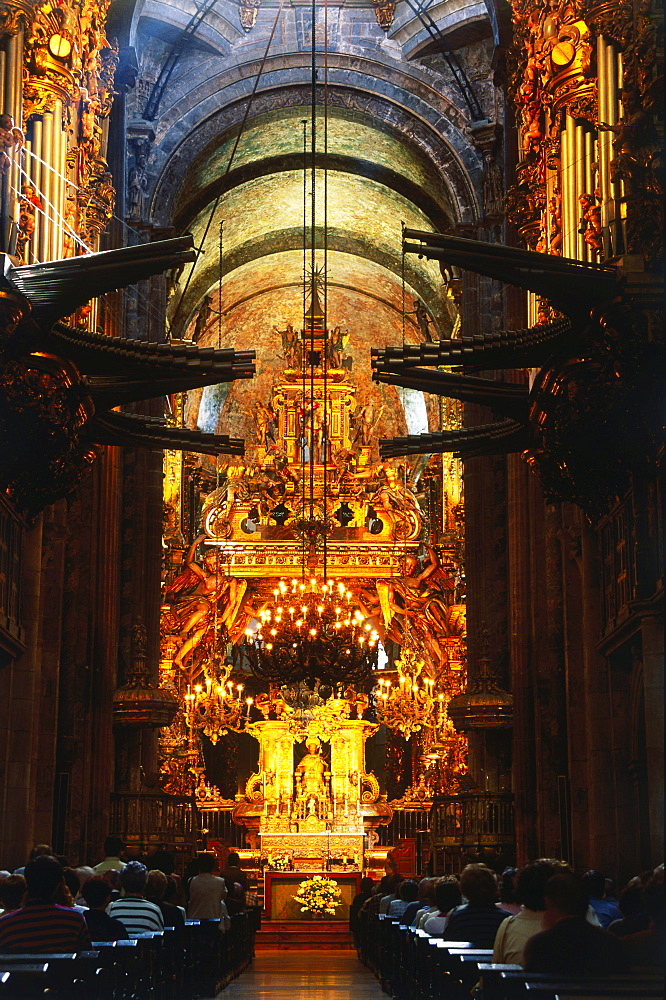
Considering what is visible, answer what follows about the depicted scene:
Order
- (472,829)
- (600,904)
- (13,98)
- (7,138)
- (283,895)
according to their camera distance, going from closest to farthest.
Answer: (600,904) < (7,138) < (13,98) < (472,829) < (283,895)

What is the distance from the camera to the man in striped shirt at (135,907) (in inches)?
402

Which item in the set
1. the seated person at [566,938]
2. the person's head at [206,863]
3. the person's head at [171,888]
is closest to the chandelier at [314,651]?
the person's head at [206,863]

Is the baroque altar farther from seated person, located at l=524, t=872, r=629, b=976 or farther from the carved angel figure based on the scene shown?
seated person, located at l=524, t=872, r=629, b=976

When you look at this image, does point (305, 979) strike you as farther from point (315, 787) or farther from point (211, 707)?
point (315, 787)

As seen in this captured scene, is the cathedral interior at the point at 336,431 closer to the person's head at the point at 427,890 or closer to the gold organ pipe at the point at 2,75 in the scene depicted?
the gold organ pipe at the point at 2,75

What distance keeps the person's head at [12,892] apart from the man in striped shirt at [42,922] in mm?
1473

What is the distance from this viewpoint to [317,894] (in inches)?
919

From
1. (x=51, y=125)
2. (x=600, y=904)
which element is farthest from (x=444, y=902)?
(x=51, y=125)

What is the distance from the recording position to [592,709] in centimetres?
1484

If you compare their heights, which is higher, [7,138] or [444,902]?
[7,138]

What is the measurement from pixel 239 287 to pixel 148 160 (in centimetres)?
852

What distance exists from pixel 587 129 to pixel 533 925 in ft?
27.1

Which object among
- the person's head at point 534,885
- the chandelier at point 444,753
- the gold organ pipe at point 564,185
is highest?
the gold organ pipe at point 564,185

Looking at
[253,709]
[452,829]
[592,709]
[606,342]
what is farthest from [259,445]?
[606,342]
